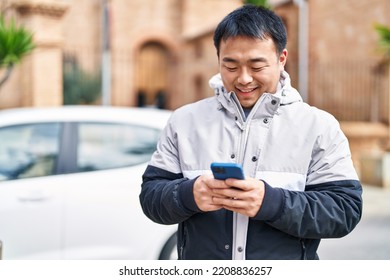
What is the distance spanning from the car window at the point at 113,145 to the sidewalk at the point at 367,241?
1.69 m

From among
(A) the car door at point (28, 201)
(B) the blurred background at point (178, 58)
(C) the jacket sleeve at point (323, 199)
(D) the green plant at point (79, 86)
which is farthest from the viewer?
(D) the green plant at point (79, 86)

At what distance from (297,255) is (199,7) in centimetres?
2275

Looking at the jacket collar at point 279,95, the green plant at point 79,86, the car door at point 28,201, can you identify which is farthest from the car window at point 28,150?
the green plant at point 79,86

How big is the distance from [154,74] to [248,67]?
22051 mm

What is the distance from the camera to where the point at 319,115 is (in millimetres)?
1622

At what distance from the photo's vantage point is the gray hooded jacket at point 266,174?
154 cm

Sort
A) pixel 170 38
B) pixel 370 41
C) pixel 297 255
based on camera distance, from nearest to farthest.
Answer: pixel 297 255
pixel 370 41
pixel 170 38

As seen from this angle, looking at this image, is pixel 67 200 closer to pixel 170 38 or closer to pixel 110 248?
pixel 110 248

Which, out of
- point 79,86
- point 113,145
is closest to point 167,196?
point 113,145

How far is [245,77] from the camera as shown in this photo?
159 cm

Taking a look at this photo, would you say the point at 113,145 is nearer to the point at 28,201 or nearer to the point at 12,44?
the point at 28,201

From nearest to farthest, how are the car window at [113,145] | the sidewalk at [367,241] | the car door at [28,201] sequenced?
1. the car door at [28,201]
2. the car window at [113,145]
3. the sidewalk at [367,241]

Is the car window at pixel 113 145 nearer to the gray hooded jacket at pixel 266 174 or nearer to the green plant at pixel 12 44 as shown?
the gray hooded jacket at pixel 266 174
